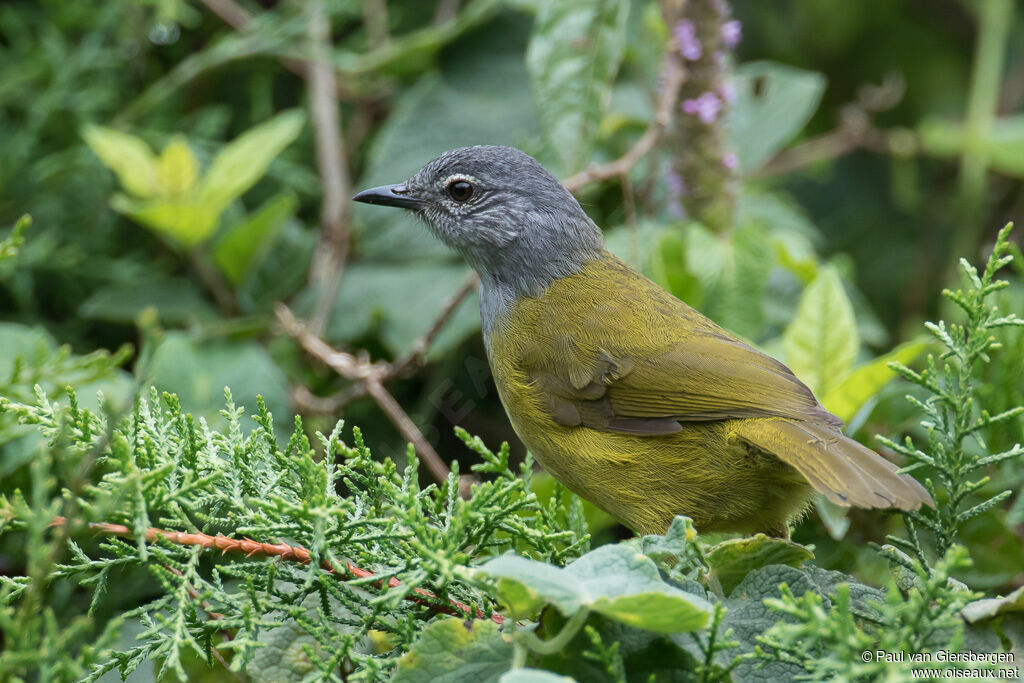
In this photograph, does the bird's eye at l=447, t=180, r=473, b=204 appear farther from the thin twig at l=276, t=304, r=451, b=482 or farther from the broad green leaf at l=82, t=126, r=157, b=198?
the broad green leaf at l=82, t=126, r=157, b=198

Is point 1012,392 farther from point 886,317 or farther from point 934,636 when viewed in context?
point 886,317

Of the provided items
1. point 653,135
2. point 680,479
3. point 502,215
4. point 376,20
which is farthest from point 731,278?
point 376,20

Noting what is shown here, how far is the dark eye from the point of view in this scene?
349cm

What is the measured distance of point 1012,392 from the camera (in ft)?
8.19

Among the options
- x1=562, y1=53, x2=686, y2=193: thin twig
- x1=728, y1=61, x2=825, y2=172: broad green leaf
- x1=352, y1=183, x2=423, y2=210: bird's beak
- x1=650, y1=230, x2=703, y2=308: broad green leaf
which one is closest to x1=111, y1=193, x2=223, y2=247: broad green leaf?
x1=352, y1=183, x2=423, y2=210: bird's beak

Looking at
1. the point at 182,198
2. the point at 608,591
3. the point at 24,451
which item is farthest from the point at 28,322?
the point at 608,591

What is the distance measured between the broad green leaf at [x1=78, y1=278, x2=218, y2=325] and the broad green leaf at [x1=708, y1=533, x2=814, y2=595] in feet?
7.81

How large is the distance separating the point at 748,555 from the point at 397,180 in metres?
2.61

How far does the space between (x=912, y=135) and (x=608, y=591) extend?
3.74 meters

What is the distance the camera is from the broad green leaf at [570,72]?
330 centimetres

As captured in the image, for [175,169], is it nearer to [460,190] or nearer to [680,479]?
[460,190]

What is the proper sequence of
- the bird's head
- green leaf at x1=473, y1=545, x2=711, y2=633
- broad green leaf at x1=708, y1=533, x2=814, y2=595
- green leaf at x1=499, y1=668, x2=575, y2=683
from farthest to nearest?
the bird's head, broad green leaf at x1=708, y1=533, x2=814, y2=595, green leaf at x1=473, y1=545, x2=711, y2=633, green leaf at x1=499, y1=668, x2=575, y2=683

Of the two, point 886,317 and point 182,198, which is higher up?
point 182,198

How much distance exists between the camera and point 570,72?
3299mm
